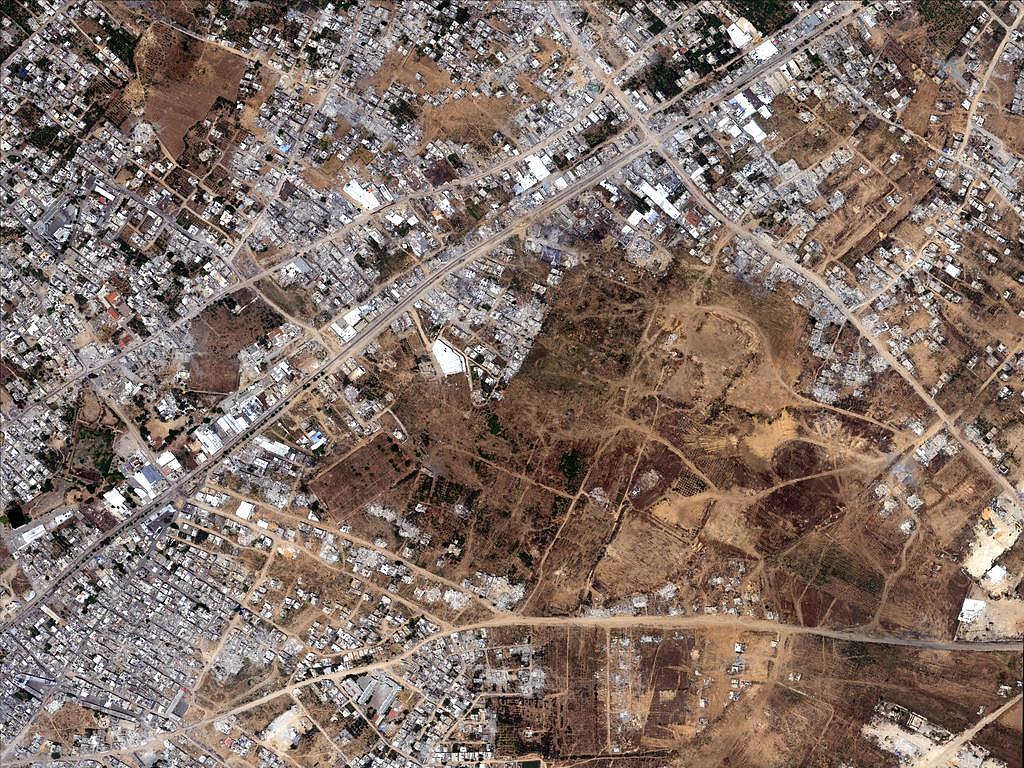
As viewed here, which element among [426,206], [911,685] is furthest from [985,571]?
[426,206]

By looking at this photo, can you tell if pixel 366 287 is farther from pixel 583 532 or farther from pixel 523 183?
pixel 583 532

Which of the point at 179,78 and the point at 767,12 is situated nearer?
the point at 179,78

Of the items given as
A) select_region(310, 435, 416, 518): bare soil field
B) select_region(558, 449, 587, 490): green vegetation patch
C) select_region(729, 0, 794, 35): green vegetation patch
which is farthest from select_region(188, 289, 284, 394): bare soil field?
select_region(729, 0, 794, 35): green vegetation patch

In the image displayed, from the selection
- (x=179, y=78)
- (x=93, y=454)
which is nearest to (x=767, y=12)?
(x=179, y=78)

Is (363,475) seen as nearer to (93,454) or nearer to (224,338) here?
(224,338)

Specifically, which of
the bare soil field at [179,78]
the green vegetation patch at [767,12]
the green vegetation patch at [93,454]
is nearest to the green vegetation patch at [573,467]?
the green vegetation patch at [93,454]

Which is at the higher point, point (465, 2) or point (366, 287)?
point (465, 2)

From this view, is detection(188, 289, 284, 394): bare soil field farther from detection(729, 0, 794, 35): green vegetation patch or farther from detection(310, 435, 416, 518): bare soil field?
detection(729, 0, 794, 35): green vegetation patch

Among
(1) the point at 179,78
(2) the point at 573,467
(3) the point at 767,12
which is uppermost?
(3) the point at 767,12

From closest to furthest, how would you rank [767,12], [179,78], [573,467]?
[573,467] < [179,78] < [767,12]

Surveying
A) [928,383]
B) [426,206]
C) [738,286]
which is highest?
[426,206]

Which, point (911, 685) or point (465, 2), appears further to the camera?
point (465, 2)
